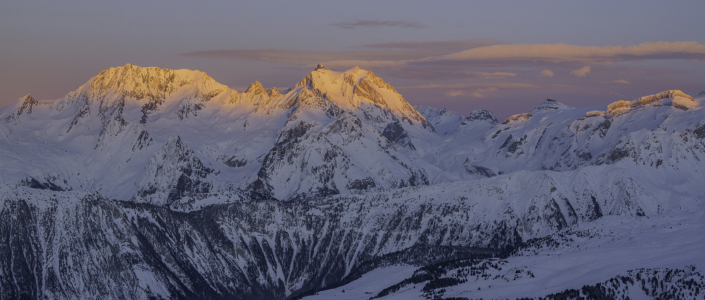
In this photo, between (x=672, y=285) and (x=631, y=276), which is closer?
(x=672, y=285)

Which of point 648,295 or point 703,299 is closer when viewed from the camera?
point 703,299

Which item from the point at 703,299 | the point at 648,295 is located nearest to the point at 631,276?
the point at 648,295

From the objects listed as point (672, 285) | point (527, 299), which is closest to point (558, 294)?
point (527, 299)

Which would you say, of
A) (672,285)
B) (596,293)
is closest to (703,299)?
(672,285)

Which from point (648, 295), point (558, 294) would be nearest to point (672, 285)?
point (648, 295)

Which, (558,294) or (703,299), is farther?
(558,294)

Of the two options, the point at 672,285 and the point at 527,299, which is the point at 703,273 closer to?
the point at 672,285

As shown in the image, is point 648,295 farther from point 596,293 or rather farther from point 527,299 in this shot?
point 527,299

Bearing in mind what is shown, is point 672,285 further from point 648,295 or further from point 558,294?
point 558,294
